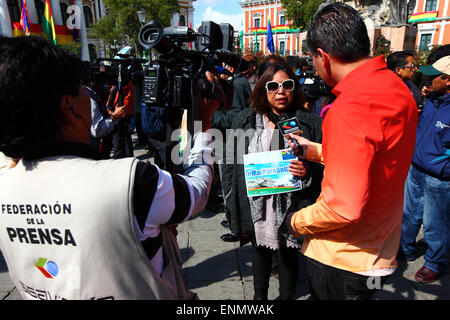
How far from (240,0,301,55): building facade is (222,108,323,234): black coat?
163 feet

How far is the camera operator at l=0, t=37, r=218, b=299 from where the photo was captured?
2.74 ft

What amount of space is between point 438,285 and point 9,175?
3.20 m

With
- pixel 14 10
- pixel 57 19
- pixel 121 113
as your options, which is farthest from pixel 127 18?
pixel 121 113

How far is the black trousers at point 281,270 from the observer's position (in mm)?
2088

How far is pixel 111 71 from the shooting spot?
4102 millimetres

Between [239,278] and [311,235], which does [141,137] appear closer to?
[239,278]

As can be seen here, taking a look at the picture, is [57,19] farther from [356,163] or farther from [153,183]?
[356,163]

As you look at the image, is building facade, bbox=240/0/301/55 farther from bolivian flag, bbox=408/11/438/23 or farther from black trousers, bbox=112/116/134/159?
black trousers, bbox=112/116/134/159

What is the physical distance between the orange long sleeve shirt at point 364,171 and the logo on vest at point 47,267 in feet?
3.14

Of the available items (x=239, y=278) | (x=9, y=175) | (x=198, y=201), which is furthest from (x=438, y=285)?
(x=9, y=175)

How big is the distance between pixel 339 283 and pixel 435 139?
5.93 ft

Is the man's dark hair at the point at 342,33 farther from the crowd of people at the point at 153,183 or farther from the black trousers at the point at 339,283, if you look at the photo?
the black trousers at the point at 339,283

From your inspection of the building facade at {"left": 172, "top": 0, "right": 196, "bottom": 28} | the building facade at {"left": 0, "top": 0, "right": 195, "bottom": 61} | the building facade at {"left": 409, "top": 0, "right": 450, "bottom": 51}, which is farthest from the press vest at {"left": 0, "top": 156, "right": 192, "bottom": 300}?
the building facade at {"left": 172, "top": 0, "right": 196, "bottom": 28}

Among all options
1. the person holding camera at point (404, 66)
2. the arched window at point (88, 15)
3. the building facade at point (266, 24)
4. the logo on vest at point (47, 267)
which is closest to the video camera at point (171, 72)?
the logo on vest at point (47, 267)
